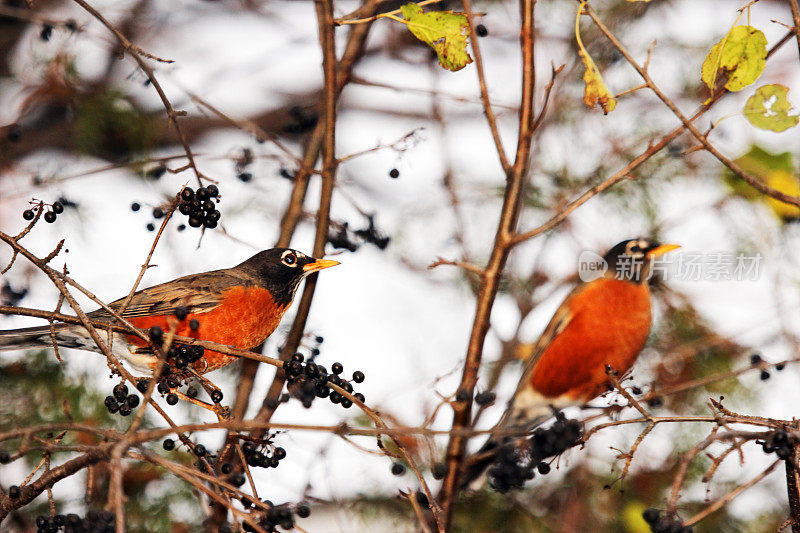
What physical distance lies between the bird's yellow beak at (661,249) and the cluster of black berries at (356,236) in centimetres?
166

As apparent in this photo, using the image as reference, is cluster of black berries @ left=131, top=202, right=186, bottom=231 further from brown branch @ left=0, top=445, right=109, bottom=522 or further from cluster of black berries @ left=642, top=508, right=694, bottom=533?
cluster of black berries @ left=642, top=508, right=694, bottom=533

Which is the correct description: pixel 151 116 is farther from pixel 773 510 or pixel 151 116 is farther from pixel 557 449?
pixel 773 510

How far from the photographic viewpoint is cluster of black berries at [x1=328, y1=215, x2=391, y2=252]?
10.4 ft

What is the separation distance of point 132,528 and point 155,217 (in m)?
1.58

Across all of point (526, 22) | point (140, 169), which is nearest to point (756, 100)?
point (526, 22)

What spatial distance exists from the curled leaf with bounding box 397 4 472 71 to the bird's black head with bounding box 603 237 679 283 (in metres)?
2.20

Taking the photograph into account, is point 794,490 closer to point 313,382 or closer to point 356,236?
point 313,382

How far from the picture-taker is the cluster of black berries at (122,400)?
2.16 m

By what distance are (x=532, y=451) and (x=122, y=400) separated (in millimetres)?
1165

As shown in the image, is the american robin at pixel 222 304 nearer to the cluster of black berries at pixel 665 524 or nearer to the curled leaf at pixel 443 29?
the curled leaf at pixel 443 29

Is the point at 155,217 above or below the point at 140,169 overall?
below

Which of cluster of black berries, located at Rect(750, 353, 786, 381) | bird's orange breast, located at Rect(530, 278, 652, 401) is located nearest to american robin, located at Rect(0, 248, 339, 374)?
bird's orange breast, located at Rect(530, 278, 652, 401)

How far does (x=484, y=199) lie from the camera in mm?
4734

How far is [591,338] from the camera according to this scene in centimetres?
404
